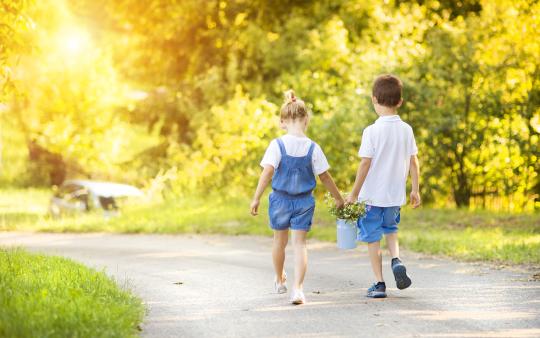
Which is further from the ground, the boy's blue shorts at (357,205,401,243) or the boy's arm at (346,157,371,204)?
the boy's arm at (346,157,371,204)

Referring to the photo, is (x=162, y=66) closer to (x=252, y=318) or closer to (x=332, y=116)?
(x=332, y=116)

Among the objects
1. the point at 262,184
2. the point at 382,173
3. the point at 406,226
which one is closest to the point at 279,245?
→ the point at 262,184

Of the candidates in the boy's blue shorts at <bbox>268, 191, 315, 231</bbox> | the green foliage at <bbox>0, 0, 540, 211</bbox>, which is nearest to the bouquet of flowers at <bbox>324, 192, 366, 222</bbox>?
the boy's blue shorts at <bbox>268, 191, 315, 231</bbox>

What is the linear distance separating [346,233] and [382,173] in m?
0.64

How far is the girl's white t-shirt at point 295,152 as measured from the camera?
819 centimetres

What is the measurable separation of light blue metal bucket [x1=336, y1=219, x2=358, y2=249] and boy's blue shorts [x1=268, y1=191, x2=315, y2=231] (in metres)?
0.29

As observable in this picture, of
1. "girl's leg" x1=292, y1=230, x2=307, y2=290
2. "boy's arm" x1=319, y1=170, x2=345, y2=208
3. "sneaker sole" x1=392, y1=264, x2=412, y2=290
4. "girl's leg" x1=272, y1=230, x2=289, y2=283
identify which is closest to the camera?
"sneaker sole" x1=392, y1=264, x2=412, y2=290

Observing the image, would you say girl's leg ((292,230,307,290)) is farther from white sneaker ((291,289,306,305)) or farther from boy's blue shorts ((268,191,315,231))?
white sneaker ((291,289,306,305))

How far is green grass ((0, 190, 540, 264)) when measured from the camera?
11.9m

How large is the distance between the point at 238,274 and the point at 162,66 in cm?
2028

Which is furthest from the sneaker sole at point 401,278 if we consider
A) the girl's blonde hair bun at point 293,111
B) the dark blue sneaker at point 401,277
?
the girl's blonde hair bun at point 293,111

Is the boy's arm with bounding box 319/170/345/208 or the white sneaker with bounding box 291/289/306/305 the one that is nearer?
the white sneaker with bounding box 291/289/306/305

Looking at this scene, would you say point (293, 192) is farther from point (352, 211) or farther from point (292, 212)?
point (352, 211)

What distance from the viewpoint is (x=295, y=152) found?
822cm
